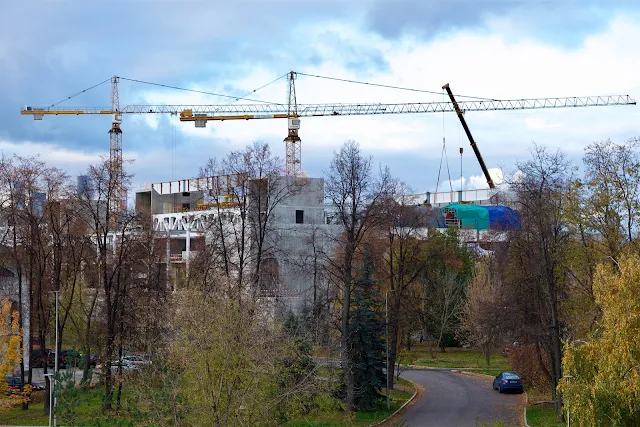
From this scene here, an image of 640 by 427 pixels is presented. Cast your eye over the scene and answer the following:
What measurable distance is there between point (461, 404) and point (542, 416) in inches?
245

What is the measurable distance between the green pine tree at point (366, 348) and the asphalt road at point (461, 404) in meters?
2.13

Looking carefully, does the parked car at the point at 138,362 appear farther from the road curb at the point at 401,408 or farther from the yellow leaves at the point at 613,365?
the yellow leaves at the point at 613,365

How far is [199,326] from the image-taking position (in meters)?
22.8

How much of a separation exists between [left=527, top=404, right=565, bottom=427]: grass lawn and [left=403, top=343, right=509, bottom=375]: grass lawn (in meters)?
16.6

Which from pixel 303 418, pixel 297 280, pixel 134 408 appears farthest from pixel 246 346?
pixel 297 280

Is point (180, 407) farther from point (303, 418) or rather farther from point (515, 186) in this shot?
point (515, 186)

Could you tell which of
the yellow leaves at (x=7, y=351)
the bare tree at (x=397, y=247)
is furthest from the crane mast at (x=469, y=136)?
A: the yellow leaves at (x=7, y=351)

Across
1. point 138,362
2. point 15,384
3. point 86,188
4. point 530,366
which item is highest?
point 86,188

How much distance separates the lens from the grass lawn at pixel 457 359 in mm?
61800

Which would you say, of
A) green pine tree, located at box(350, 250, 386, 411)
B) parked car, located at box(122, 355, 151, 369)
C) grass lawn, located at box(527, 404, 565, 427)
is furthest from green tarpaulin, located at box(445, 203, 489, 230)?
parked car, located at box(122, 355, 151, 369)

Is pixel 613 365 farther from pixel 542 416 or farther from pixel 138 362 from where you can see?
pixel 138 362

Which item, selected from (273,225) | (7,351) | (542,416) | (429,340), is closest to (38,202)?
(7,351)

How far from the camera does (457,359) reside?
66.4 m

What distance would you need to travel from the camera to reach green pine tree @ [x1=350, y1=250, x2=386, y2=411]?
3950cm
